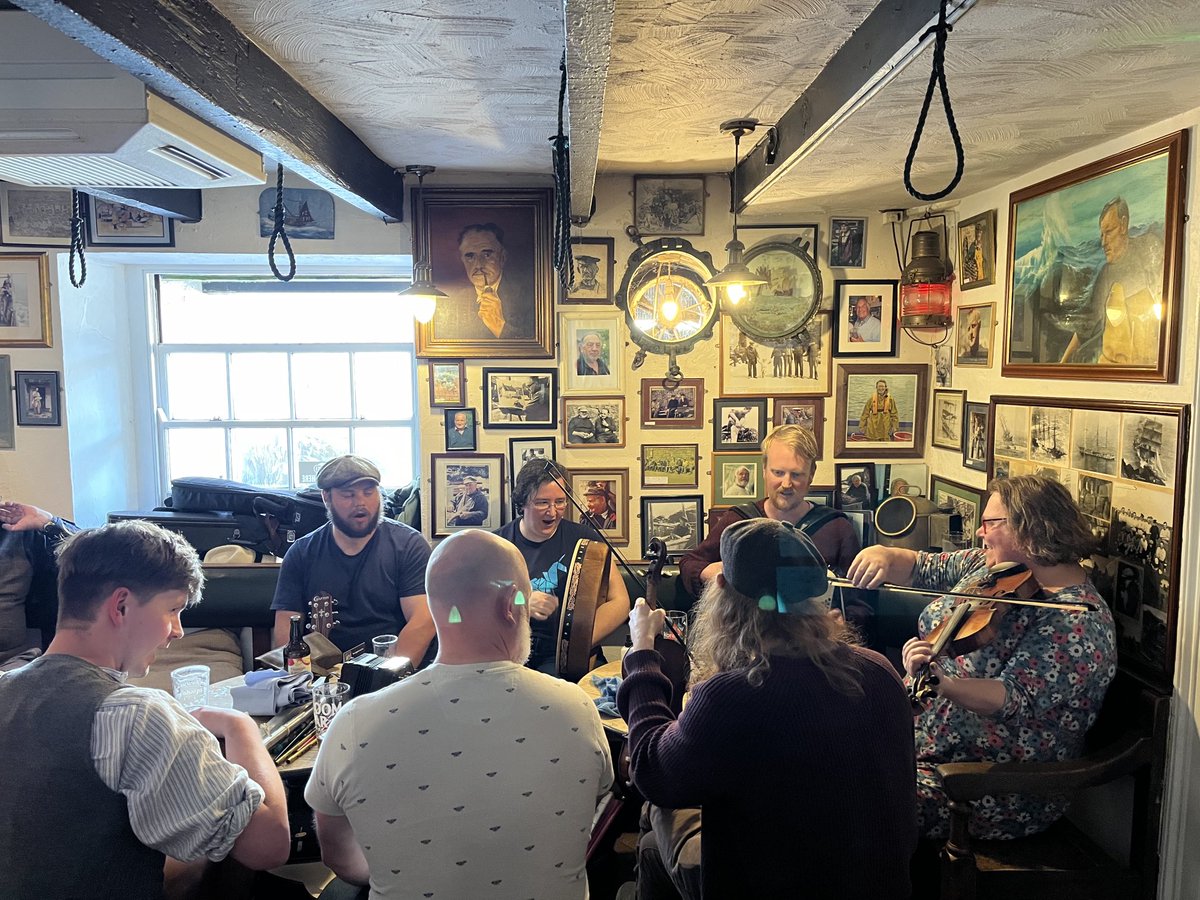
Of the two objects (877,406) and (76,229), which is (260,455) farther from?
(877,406)

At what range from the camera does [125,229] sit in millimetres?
3959

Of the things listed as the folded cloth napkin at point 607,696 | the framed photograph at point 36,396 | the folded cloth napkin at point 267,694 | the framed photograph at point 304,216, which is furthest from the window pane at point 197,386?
the folded cloth napkin at point 607,696

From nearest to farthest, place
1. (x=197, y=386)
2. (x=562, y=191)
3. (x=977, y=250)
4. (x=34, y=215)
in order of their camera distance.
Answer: (x=562, y=191), (x=977, y=250), (x=34, y=215), (x=197, y=386)

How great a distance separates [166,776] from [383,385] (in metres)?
3.33

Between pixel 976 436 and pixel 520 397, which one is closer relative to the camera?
pixel 976 436

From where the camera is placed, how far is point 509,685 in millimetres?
1602

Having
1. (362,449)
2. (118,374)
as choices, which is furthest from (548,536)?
(118,374)

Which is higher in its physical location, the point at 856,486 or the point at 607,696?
the point at 856,486

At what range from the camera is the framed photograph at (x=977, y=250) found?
346cm

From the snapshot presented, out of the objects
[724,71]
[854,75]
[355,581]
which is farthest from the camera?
[355,581]

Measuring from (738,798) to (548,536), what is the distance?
196 centimetres

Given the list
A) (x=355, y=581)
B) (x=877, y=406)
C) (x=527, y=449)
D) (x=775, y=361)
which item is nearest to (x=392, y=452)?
(x=527, y=449)

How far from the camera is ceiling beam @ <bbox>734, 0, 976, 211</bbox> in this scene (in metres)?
1.72

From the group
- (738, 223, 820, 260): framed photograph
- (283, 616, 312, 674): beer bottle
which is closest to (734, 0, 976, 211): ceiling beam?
(738, 223, 820, 260): framed photograph
